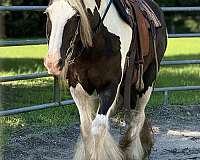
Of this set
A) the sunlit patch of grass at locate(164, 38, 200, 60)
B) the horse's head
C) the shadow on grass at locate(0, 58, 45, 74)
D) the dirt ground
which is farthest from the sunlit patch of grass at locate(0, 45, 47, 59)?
the horse's head

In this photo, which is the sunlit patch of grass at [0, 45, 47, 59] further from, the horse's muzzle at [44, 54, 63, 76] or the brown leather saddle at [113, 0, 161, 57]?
the horse's muzzle at [44, 54, 63, 76]

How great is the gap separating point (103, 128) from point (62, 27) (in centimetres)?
96

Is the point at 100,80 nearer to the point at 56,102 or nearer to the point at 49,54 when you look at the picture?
the point at 49,54

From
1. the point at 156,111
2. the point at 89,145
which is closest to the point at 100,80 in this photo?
the point at 89,145

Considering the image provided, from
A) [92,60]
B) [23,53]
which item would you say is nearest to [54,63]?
[92,60]

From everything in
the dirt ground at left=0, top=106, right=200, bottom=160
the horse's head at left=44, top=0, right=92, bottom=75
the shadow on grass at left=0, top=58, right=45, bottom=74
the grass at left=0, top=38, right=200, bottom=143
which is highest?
the horse's head at left=44, top=0, right=92, bottom=75

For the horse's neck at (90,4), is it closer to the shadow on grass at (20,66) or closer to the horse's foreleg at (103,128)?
the horse's foreleg at (103,128)

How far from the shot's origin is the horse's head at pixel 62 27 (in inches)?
147

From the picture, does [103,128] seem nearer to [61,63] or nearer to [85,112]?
[85,112]

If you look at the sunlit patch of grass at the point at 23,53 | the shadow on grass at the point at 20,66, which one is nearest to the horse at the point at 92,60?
the shadow on grass at the point at 20,66

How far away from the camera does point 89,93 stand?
451 cm

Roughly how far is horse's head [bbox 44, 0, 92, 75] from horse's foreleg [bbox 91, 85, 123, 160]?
595mm

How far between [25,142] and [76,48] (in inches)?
85.0

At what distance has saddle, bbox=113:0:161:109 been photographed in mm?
4586
